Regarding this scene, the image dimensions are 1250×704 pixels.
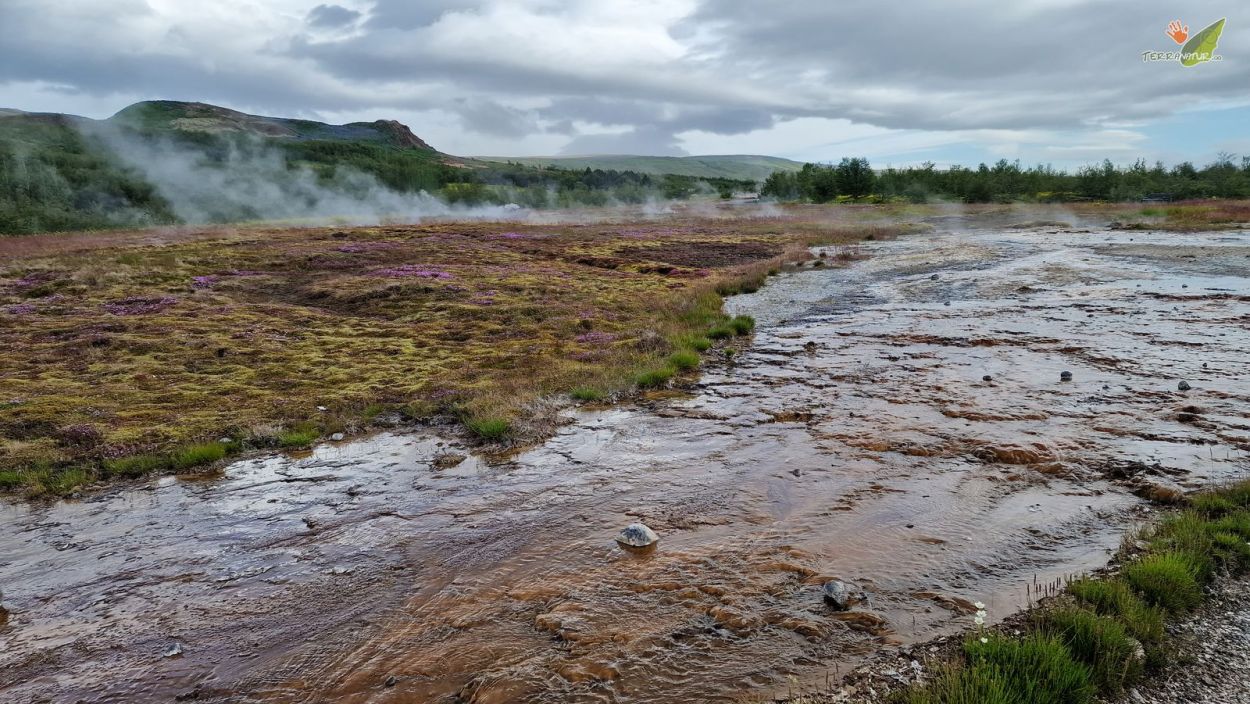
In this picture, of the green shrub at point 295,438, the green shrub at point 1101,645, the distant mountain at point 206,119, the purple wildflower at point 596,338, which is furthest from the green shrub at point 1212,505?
the distant mountain at point 206,119

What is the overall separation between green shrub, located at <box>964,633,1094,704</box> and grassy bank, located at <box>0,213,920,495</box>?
756 cm

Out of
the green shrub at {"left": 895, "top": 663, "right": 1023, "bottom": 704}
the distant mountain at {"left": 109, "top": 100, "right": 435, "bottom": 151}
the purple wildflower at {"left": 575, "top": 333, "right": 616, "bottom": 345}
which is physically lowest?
the purple wildflower at {"left": 575, "top": 333, "right": 616, "bottom": 345}

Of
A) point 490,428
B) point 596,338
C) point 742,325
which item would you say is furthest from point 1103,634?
point 596,338

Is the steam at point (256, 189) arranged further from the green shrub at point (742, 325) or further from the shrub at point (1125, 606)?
the shrub at point (1125, 606)

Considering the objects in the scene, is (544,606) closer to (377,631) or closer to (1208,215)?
(377,631)

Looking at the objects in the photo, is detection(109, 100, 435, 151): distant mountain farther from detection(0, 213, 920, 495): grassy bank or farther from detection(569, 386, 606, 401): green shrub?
detection(569, 386, 606, 401): green shrub

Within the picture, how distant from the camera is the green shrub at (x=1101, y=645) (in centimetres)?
423

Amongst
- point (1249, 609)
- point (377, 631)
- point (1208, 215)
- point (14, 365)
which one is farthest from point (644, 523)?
point (1208, 215)

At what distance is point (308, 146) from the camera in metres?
133

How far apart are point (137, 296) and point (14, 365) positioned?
1053 cm

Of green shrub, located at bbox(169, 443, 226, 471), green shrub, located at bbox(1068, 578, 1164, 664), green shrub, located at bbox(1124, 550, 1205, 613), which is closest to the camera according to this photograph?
green shrub, located at bbox(1068, 578, 1164, 664)

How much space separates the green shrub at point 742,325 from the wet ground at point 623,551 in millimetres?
5226

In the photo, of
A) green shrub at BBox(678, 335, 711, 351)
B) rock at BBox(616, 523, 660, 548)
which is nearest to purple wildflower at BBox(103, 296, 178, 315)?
green shrub at BBox(678, 335, 711, 351)

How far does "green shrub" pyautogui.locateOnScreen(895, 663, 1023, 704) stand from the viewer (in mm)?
3887
